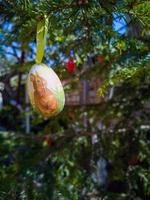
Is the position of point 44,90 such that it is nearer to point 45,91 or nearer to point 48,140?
point 45,91

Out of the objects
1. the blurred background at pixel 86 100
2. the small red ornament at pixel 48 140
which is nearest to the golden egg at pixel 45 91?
the blurred background at pixel 86 100

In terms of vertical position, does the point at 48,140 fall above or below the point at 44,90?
below

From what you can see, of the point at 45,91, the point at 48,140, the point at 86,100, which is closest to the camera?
the point at 45,91

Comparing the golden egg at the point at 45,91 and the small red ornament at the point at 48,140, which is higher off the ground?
the golden egg at the point at 45,91

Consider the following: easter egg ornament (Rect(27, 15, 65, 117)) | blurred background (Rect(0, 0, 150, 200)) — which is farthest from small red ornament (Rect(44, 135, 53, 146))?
easter egg ornament (Rect(27, 15, 65, 117))

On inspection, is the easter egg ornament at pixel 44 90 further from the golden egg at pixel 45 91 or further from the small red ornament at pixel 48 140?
the small red ornament at pixel 48 140

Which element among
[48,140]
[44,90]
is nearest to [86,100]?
[48,140]

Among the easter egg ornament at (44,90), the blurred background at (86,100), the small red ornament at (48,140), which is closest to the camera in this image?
the easter egg ornament at (44,90)

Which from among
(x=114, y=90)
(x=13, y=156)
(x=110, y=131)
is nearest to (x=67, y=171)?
(x=110, y=131)
